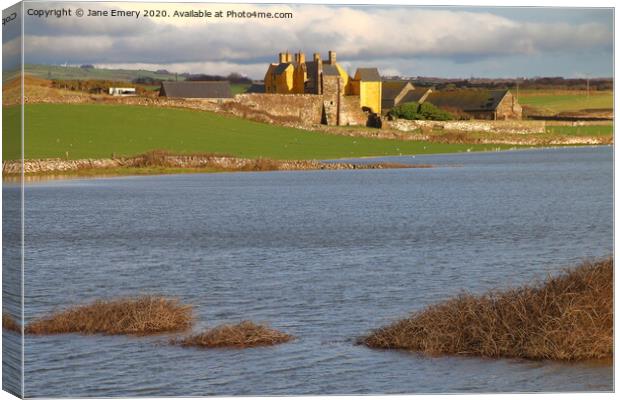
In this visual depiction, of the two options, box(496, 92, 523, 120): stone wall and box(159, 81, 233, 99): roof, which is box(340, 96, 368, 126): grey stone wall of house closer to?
box(159, 81, 233, 99): roof

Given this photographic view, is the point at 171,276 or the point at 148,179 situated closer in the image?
the point at 171,276

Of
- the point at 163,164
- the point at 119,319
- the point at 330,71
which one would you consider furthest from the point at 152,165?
the point at 119,319

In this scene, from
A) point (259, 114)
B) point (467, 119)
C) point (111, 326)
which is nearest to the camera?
point (111, 326)

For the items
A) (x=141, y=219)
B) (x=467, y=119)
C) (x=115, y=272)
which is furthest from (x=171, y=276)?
(x=467, y=119)

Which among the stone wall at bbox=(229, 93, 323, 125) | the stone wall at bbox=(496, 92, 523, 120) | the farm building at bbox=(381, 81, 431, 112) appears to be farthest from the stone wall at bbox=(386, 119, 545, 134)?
the stone wall at bbox=(229, 93, 323, 125)

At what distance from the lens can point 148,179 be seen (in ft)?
121

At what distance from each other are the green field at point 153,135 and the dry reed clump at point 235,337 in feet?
68.2

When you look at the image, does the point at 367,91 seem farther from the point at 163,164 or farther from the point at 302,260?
the point at 302,260

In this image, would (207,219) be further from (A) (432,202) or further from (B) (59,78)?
(B) (59,78)

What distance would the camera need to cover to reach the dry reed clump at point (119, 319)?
593 inches

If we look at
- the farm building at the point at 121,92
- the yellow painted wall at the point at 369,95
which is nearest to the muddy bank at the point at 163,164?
the farm building at the point at 121,92

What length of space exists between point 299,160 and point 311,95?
15.6 feet

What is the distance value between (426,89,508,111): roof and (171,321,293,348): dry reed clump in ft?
140

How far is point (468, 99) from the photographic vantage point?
247 ft
